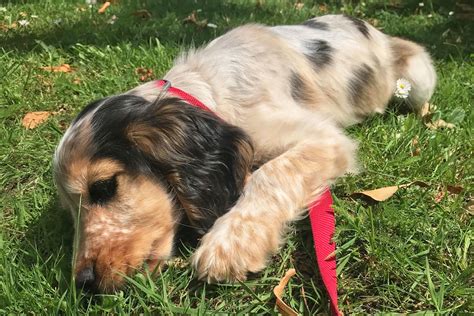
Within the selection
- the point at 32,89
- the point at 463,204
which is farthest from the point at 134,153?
the point at 32,89

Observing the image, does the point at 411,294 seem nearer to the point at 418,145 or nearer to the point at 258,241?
the point at 258,241

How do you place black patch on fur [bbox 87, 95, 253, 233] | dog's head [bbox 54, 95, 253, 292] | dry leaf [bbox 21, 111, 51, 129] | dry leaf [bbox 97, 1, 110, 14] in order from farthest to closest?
dry leaf [bbox 97, 1, 110, 14], dry leaf [bbox 21, 111, 51, 129], black patch on fur [bbox 87, 95, 253, 233], dog's head [bbox 54, 95, 253, 292]

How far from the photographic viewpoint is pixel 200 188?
276 cm

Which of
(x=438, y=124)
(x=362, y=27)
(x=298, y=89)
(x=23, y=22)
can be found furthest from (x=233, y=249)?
(x=23, y=22)

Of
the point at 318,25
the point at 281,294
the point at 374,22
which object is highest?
the point at 318,25

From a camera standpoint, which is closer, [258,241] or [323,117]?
[258,241]

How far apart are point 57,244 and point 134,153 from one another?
732 millimetres

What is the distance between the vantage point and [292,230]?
2.82 m

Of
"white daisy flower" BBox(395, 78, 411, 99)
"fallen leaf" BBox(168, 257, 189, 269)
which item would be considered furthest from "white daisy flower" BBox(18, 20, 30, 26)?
"fallen leaf" BBox(168, 257, 189, 269)

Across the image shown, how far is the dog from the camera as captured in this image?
8.25ft

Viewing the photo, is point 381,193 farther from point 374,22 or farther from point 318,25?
point 374,22

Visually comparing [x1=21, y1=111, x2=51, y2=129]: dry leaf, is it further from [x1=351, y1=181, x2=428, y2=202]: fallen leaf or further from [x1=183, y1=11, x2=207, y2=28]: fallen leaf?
[x1=183, y1=11, x2=207, y2=28]: fallen leaf

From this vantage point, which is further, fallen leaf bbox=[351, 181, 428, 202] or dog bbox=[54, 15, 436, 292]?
fallen leaf bbox=[351, 181, 428, 202]

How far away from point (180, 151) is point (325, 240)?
3.05 ft
